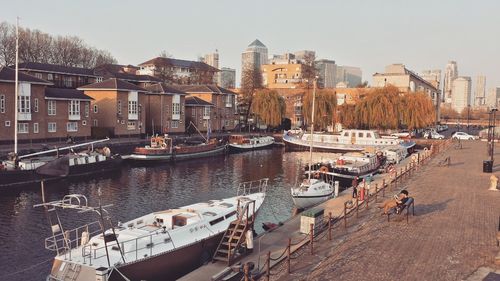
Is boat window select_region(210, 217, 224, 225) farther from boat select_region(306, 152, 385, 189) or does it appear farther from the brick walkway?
boat select_region(306, 152, 385, 189)

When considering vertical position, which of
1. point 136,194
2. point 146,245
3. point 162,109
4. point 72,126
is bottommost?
point 136,194

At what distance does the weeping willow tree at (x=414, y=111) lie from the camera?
3287 inches

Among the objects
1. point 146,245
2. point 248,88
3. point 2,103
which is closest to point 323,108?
point 248,88

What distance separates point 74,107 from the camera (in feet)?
199

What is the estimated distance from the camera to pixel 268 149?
79.6 metres

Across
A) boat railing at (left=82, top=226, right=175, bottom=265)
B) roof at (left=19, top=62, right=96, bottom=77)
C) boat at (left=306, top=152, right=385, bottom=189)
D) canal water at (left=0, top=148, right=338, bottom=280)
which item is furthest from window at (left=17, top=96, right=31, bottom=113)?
boat railing at (left=82, top=226, right=175, bottom=265)

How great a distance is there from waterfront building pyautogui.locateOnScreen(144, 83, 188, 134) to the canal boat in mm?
11080

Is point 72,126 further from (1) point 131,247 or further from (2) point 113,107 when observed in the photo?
(1) point 131,247

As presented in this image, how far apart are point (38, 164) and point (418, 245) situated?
118 ft

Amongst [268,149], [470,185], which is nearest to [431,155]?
[470,185]

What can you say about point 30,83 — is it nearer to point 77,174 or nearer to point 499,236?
point 77,174

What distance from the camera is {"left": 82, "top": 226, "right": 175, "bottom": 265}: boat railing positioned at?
16672 millimetres

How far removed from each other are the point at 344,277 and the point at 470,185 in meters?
21.7

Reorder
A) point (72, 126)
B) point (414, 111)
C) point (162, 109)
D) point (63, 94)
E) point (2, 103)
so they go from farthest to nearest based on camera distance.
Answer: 1. point (414, 111)
2. point (162, 109)
3. point (72, 126)
4. point (63, 94)
5. point (2, 103)
